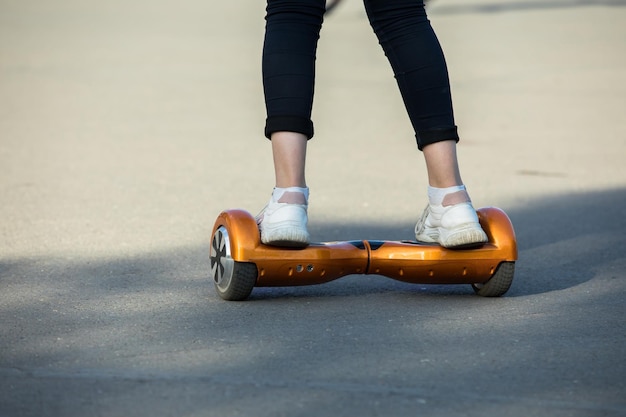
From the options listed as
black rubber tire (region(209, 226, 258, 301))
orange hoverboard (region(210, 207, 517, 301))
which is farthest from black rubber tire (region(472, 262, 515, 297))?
black rubber tire (region(209, 226, 258, 301))

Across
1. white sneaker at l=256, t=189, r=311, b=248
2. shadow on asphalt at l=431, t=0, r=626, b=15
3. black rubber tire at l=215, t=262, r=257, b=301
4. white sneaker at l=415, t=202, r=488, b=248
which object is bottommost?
black rubber tire at l=215, t=262, r=257, b=301

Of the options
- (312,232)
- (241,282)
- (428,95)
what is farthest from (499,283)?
(312,232)

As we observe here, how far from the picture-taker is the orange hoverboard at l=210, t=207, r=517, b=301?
367 cm

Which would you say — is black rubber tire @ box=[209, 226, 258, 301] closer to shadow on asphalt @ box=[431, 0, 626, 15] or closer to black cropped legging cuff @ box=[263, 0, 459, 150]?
black cropped legging cuff @ box=[263, 0, 459, 150]

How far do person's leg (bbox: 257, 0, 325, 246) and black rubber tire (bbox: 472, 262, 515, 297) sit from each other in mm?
628

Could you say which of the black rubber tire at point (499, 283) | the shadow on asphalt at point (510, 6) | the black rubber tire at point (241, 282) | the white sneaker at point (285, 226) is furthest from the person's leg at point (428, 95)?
the shadow on asphalt at point (510, 6)

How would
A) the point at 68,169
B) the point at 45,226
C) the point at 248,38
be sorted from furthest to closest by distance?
the point at 248,38
the point at 68,169
the point at 45,226

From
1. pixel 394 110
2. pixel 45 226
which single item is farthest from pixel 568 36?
pixel 45 226

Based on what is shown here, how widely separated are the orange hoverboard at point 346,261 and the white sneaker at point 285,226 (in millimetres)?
30

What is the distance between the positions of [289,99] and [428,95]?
1.49 ft

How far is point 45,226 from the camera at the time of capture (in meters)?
5.33

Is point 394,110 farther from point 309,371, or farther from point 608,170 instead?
point 309,371

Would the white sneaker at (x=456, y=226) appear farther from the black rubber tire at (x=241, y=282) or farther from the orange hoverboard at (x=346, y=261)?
the black rubber tire at (x=241, y=282)

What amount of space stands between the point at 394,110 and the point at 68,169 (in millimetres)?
3333
